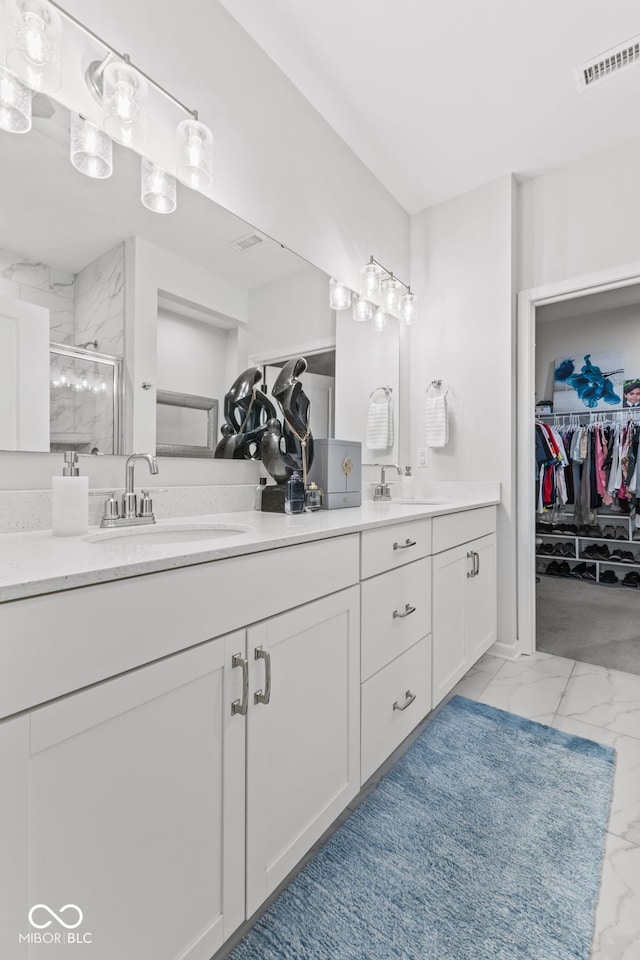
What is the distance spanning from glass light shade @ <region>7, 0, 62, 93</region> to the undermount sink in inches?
42.8

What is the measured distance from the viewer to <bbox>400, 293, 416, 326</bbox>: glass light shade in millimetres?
2580

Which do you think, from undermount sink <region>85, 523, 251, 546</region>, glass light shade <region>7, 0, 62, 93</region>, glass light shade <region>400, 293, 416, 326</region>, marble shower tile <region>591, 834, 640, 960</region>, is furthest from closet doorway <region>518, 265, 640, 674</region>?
glass light shade <region>7, 0, 62, 93</region>

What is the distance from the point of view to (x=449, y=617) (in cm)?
182

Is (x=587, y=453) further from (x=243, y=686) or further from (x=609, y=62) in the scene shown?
(x=243, y=686)

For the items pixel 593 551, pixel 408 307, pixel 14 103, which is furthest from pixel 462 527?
pixel 593 551

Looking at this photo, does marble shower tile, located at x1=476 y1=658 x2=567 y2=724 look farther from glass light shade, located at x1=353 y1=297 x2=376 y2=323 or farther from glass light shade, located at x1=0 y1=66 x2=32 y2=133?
glass light shade, located at x1=0 y1=66 x2=32 y2=133

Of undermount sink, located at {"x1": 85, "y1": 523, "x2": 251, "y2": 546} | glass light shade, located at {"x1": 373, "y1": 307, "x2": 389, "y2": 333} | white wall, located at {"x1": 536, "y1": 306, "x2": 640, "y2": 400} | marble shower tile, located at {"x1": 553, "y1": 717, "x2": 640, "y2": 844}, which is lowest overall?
marble shower tile, located at {"x1": 553, "y1": 717, "x2": 640, "y2": 844}

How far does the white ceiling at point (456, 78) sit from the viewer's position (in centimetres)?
162

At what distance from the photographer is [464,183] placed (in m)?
2.54

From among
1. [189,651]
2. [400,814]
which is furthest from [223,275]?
[400,814]

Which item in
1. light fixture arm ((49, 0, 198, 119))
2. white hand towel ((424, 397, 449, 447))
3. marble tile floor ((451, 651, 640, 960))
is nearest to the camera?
marble tile floor ((451, 651, 640, 960))

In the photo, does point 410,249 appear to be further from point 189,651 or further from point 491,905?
point 491,905

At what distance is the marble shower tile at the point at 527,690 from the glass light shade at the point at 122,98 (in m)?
2.40

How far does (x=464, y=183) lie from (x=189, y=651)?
2800 mm
